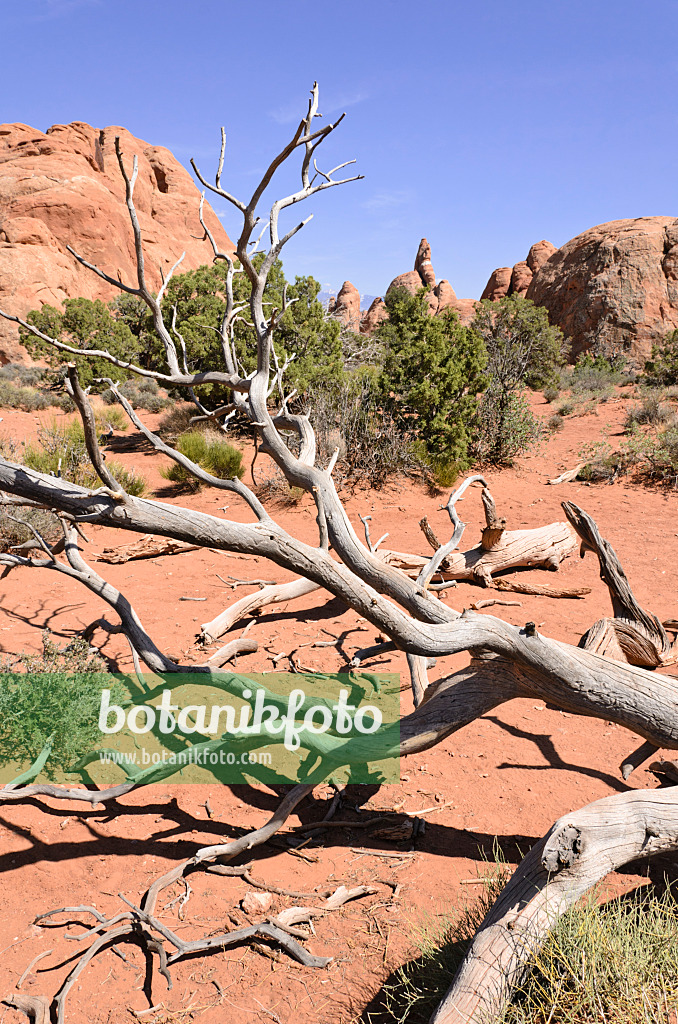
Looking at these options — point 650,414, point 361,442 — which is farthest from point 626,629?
point 650,414

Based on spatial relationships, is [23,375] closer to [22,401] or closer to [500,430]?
[22,401]

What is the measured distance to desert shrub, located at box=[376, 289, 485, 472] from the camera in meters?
10.2

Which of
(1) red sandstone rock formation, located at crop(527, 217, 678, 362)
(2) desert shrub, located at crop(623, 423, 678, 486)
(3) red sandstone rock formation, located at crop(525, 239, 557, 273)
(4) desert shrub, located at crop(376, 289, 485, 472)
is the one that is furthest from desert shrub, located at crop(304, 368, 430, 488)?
(3) red sandstone rock formation, located at crop(525, 239, 557, 273)

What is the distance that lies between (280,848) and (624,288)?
30.2 meters

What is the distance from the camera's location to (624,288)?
2705cm

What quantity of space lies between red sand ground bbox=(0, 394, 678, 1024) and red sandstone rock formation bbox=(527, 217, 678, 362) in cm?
2447

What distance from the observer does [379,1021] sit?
2.12 m

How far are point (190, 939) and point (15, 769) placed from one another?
1.55 m

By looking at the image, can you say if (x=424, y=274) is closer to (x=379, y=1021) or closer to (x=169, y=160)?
(x=169, y=160)

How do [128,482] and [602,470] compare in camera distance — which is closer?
[128,482]

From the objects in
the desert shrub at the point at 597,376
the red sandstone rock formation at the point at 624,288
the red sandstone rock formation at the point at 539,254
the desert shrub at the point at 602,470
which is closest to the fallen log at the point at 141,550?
the desert shrub at the point at 602,470

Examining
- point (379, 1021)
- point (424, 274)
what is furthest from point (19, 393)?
point (424, 274)

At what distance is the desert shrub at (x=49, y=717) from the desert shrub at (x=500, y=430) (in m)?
9.17

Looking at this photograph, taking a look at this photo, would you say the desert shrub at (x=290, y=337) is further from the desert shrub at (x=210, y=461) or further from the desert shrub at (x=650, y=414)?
the desert shrub at (x=650, y=414)
